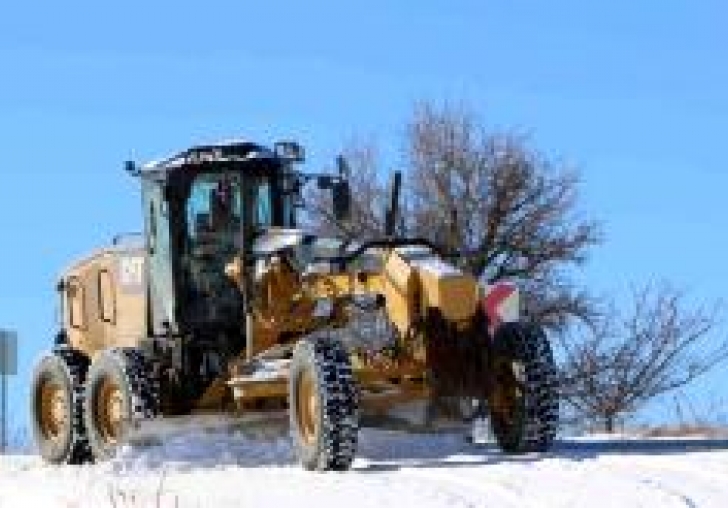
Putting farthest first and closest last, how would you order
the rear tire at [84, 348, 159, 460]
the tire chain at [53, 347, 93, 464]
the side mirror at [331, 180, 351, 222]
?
1. the tire chain at [53, 347, 93, 464]
2. the rear tire at [84, 348, 159, 460]
3. the side mirror at [331, 180, 351, 222]

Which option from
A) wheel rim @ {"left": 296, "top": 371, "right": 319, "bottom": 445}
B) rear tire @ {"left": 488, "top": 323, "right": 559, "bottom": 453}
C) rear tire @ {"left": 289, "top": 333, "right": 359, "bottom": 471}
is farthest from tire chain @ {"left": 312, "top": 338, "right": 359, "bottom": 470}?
rear tire @ {"left": 488, "top": 323, "right": 559, "bottom": 453}

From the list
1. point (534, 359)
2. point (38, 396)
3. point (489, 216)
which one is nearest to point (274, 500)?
point (534, 359)

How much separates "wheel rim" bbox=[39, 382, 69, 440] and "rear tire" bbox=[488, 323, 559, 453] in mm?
5551

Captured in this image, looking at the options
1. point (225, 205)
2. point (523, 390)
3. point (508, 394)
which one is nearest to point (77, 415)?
point (225, 205)

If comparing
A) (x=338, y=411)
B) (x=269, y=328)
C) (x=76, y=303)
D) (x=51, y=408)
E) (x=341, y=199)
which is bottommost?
(x=338, y=411)

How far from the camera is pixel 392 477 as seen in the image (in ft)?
48.0

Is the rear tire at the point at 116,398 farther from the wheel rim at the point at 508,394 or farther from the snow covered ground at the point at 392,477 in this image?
the wheel rim at the point at 508,394

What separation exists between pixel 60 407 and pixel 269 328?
3780 mm

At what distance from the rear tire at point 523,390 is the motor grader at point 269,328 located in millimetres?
17

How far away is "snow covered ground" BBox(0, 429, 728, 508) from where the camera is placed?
12.7 m

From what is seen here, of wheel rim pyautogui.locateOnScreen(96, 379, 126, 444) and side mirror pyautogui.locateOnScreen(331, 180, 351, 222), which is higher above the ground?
side mirror pyautogui.locateOnScreen(331, 180, 351, 222)

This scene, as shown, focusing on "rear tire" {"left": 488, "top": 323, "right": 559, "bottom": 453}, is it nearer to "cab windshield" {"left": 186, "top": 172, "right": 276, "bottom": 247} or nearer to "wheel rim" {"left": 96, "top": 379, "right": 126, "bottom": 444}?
"cab windshield" {"left": 186, "top": 172, "right": 276, "bottom": 247}

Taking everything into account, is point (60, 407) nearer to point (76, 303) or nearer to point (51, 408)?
point (51, 408)

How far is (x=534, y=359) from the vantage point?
681 inches
